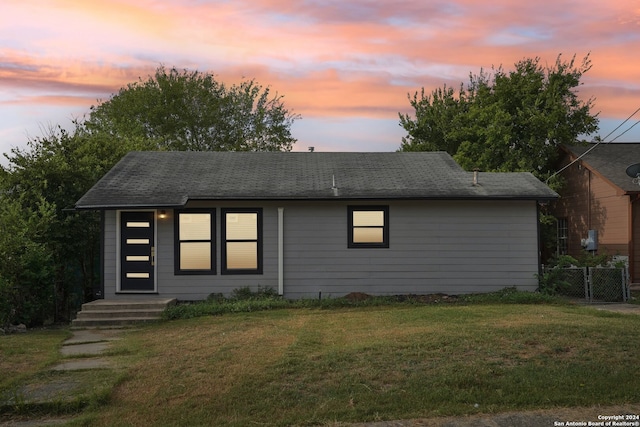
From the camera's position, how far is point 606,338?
8.02 m

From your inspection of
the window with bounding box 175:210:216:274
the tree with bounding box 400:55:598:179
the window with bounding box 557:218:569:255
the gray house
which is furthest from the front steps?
the window with bounding box 557:218:569:255

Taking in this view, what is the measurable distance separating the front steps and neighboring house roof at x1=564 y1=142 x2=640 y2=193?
558 inches

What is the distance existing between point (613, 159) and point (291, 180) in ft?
40.8

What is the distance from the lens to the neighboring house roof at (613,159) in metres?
18.5

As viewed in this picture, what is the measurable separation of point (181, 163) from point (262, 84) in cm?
3031

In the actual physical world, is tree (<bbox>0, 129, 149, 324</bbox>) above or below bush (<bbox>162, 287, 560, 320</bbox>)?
above

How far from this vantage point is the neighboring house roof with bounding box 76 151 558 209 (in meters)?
13.9

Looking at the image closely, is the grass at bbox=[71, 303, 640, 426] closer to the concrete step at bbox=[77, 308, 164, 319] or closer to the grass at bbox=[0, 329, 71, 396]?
the grass at bbox=[0, 329, 71, 396]

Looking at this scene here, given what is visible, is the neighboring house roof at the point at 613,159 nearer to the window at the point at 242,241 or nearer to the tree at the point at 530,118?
the tree at the point at 530,118

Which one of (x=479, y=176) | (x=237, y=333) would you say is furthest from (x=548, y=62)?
(x=237, y=333)

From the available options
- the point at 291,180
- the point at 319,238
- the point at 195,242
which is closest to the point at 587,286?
the point at 319,238

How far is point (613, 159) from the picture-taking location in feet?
67.7

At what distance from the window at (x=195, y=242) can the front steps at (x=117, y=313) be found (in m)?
1.31

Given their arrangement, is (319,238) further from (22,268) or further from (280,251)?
(22,268)
